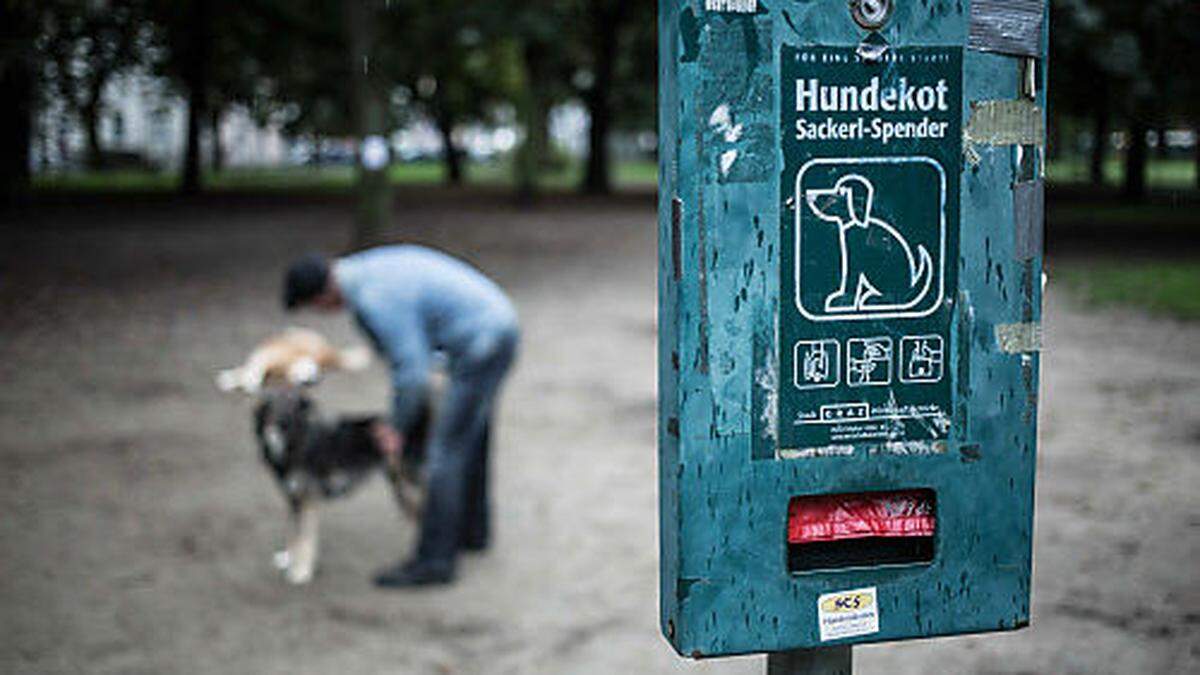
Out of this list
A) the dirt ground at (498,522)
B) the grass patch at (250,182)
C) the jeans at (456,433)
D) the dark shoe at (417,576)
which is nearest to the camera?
the dirt ground at (498,522)

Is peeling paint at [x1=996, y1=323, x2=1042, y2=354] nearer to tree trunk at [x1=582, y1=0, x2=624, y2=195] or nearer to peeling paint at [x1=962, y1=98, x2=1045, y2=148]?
peeling paint at [x1=962, y1=98, x2=1045, y2=148]

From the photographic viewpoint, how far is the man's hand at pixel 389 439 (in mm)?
5680

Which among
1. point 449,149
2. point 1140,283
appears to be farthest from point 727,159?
point 449,149

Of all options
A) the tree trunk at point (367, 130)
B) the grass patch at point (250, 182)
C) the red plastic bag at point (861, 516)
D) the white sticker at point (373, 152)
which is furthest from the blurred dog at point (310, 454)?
the grass patch at point (250, 182)

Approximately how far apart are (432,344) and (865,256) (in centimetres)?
392

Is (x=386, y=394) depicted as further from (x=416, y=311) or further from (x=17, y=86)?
(x=17, y=86)

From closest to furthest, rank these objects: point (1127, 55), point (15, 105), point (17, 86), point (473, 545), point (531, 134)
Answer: point (473, 545), point (1127, 55), point (17, 86), point (15, 105), point (531, 134)

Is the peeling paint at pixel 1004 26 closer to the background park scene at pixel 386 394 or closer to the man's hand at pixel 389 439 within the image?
the background park scene at pixel 386 394

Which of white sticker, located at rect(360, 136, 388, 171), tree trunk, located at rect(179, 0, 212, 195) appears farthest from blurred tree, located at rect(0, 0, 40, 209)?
tree trunk, located at rect(179, 0, 212, 195)

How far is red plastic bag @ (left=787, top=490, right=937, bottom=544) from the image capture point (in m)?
2.14

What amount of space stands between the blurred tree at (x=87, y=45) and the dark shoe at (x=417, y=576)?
1386 centimetres

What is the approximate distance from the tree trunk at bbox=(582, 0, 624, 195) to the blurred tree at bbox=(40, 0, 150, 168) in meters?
15.9

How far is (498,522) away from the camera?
6906mm

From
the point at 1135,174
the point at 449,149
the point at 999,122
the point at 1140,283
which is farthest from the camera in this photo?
the point at 449,149
